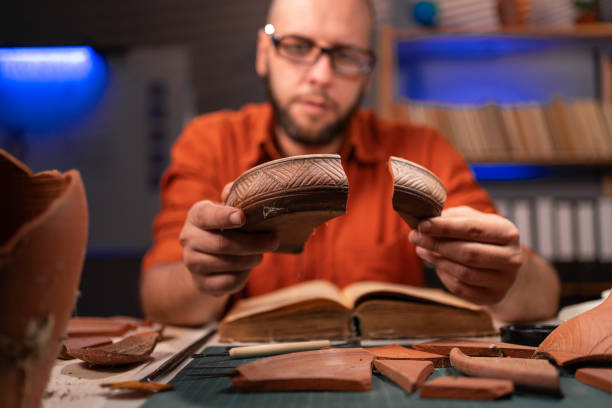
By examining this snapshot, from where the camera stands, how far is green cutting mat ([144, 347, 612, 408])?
0.44 m

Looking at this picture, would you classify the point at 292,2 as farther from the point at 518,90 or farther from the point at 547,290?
the point at 518,90

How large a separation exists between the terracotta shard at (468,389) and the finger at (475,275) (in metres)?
0.35

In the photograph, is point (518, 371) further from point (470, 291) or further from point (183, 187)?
point (183, 187)

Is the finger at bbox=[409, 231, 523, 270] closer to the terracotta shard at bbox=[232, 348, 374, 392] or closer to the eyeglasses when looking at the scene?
the terracotta shard at bbox=[232, 348, 374, 392]

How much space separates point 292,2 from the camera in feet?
4.62

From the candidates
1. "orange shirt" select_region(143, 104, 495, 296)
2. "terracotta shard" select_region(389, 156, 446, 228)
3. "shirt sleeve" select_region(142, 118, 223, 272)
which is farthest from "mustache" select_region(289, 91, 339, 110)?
"terracotta shard" select_region(389, 156, 446, 228)

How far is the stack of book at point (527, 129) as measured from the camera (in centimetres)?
225

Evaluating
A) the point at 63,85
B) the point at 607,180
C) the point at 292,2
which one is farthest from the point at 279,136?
the point at 607,180

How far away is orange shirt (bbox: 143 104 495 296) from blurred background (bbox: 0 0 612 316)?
0.78 meters

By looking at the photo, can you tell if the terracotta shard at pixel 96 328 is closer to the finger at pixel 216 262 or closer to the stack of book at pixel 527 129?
the finger at pixel 216 262

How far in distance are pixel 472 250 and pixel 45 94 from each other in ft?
8.37

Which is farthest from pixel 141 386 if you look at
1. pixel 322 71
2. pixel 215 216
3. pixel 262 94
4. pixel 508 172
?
pixel 508 172

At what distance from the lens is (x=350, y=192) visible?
55.1 inches

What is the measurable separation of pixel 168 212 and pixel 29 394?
0.92 m
